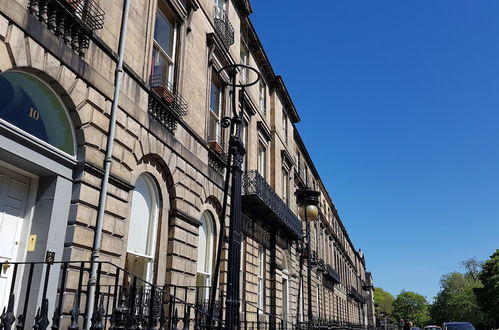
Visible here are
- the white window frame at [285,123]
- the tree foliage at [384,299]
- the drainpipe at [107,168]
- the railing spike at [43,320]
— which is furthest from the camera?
the tree foliage at [384,299]

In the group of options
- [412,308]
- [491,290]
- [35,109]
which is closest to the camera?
[35,109]

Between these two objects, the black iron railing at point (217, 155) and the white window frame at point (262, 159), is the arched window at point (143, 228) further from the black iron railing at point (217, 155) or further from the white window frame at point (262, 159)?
the white window frame at point (262, 159)

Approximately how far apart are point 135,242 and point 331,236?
35.5m

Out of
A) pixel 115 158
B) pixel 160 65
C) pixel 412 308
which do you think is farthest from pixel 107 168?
pixel 412 308

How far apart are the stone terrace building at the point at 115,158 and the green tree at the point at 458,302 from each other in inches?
2804

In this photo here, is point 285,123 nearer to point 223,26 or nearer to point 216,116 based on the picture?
point 223,26

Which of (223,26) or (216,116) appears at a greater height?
(223,26)

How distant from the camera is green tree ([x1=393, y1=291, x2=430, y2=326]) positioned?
466 ft

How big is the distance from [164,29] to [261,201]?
7.41 meters

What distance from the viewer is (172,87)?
36.6 ft

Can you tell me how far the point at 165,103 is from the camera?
33.8 feet

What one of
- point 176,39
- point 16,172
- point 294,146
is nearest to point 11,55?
point 16,172

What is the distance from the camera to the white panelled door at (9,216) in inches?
250

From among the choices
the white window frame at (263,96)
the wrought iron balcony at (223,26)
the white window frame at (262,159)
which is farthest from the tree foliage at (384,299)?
the wrought iron balcony at (223,26)
